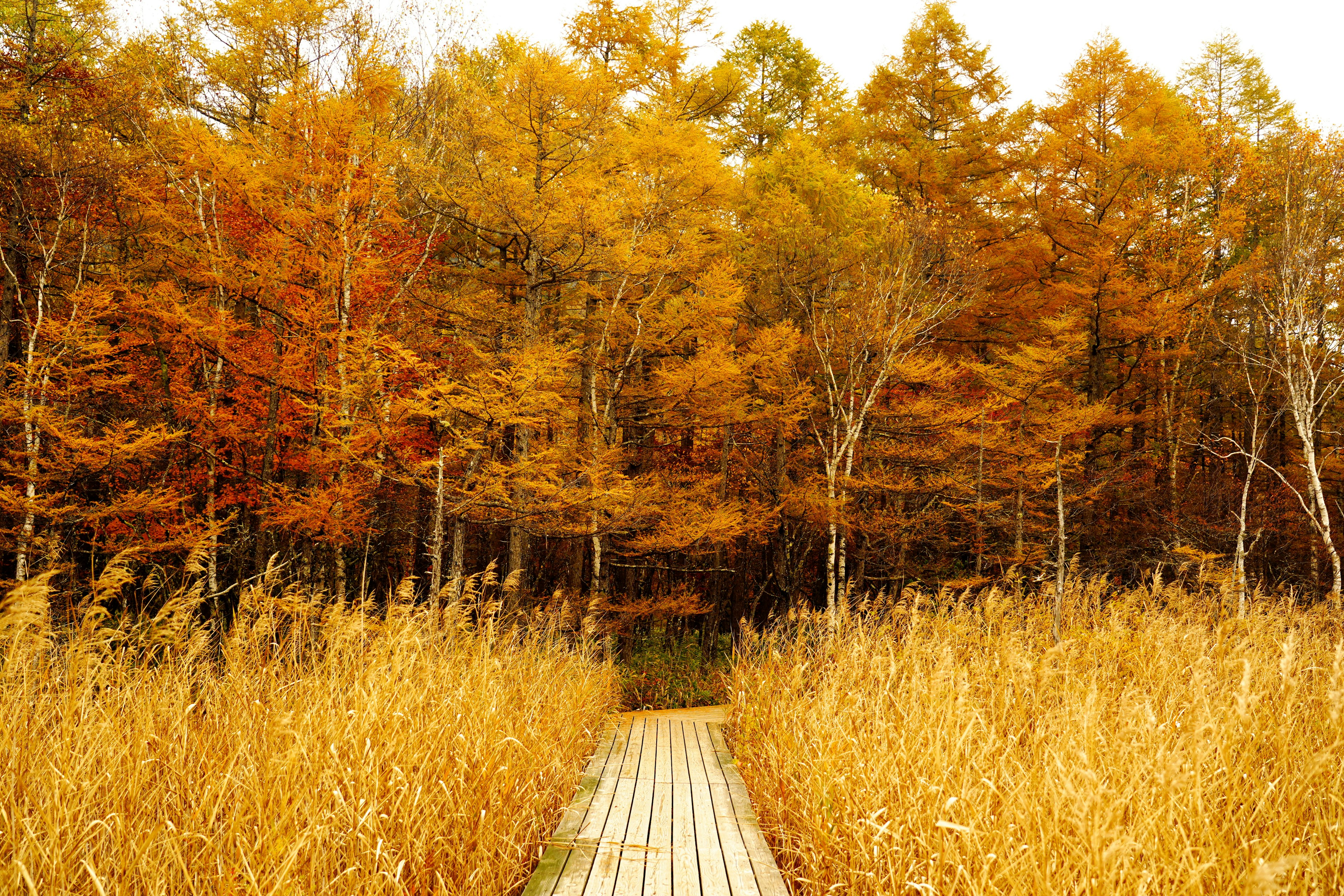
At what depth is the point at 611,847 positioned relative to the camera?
350 cm

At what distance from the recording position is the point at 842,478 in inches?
525

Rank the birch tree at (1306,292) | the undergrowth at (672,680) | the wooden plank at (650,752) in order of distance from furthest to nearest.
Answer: the undergrowth at (672,680) → the birch tree at (1306,292) → the wooden plank at (650,752)

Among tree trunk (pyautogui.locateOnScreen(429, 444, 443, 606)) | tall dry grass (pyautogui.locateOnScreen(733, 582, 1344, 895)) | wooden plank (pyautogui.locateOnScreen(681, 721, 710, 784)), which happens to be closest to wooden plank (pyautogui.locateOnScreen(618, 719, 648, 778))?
wooden plank (pyautogui.locateOnScreen(681, 721, 710, 784))

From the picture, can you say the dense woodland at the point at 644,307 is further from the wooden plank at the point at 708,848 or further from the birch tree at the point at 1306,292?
the wooden plank at the point at 708,848

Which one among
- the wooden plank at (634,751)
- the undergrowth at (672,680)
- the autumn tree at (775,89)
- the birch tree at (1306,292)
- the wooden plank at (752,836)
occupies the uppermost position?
the autumn tree at (775,89)

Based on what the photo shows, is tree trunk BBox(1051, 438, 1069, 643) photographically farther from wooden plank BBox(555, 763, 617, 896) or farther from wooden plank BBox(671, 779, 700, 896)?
wooden plank BBox(555, 763, 617, 896)

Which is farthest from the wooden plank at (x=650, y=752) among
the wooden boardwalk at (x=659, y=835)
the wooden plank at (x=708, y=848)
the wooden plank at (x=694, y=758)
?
the wooden plank at (x=708, y=848)

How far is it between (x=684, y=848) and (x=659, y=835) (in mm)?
219

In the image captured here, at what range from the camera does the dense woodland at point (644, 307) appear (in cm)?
1109

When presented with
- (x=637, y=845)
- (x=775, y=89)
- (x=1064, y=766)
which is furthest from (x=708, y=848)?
(x=775, y=89)

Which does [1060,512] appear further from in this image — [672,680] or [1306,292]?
[672,680]

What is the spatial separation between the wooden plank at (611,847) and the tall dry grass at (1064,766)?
2.55 ft

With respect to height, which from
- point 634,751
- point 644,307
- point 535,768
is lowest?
point 634,751

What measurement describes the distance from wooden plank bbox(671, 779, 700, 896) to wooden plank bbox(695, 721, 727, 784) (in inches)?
→ 13.4
